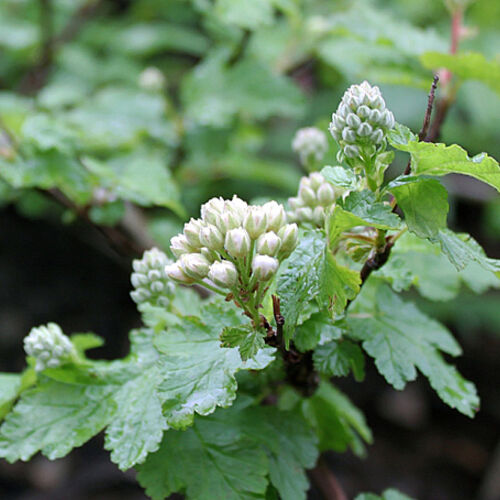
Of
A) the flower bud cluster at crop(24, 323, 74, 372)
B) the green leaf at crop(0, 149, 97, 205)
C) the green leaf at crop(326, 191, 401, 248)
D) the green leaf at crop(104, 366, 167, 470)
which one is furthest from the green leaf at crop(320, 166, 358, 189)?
the green leaf at crop(0, 149, 97, 205)

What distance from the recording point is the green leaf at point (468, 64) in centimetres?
140

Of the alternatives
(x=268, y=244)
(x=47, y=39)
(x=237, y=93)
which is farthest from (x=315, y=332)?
(x=47, y=39)

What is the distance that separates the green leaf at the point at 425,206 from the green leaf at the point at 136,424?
477mm

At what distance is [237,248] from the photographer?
0.73 meters

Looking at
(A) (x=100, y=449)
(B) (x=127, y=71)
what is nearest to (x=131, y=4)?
(B) (x=127, y=71)

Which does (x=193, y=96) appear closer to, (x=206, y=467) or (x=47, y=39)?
(x=47, y=39)

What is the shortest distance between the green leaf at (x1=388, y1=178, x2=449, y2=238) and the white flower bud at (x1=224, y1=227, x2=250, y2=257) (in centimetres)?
21

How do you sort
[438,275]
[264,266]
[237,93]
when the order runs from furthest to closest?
[237,93] < [438,275] < [264,266]

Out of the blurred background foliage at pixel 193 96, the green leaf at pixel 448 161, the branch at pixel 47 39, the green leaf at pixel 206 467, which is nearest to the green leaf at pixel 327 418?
the green leaf at pixel 206 467

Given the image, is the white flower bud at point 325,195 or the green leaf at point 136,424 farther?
the white flower bud at point 325,195

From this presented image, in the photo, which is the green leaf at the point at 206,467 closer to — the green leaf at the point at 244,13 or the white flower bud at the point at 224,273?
the white flower bud at the point at 224,273

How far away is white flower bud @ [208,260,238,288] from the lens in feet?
2.38

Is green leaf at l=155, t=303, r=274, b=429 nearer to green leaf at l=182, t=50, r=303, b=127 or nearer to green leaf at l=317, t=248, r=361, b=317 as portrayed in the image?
green leaf at l=317, t=248, r=361, b=317

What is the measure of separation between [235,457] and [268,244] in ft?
1.30
